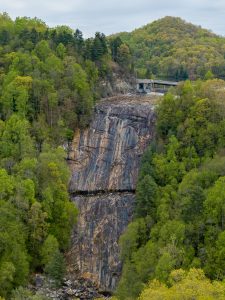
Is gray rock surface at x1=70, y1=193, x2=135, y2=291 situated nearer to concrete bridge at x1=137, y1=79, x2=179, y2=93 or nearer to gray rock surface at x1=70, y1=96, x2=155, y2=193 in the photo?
gray rock surface at x1=70, y1=96, x2=155, y2=193

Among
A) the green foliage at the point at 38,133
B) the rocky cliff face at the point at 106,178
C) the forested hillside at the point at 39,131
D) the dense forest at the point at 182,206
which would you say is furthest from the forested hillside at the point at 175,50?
the dense forest at the point at 182,206

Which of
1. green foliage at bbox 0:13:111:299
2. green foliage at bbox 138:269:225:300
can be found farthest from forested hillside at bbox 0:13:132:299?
green foliage at bbox 138:269:225:300

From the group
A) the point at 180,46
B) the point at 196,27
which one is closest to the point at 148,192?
the point at 180,46

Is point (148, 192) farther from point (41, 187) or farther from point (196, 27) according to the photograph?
point (196, 27)

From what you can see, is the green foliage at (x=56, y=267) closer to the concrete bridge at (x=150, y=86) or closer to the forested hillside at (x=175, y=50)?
the concrete bridge at (x=150, y=86)

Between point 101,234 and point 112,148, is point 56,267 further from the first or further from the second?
point 112,148

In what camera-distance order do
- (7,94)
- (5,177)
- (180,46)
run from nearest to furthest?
(5,177) < (7,94) < (180,46)
